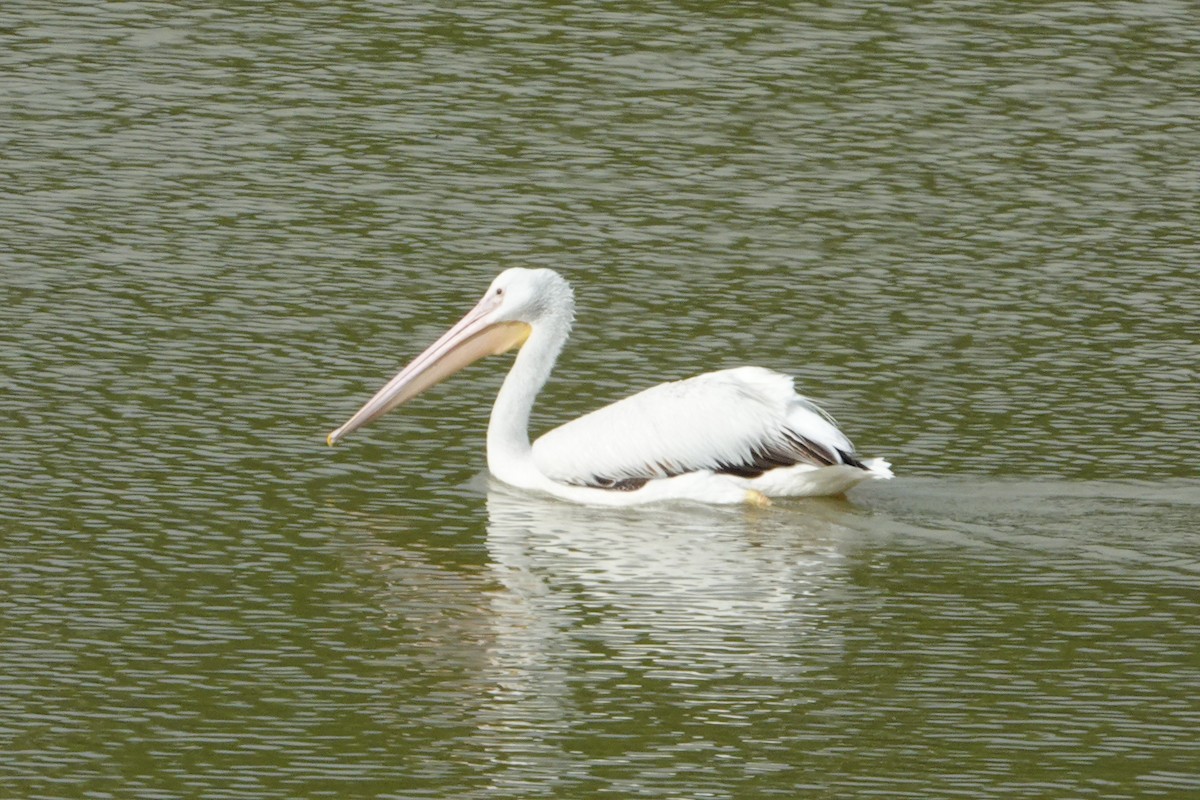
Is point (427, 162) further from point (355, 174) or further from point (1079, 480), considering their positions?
point (1079, 480)

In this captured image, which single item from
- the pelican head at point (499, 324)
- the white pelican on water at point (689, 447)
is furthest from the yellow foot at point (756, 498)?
the pelican head at point (499, 324)

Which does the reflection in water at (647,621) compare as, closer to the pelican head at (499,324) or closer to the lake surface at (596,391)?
the lake surface at (596,391)

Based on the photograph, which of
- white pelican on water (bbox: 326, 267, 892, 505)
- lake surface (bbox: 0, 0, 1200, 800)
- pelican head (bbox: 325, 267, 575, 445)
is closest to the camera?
lake surface (bbox: 0, 0, 1200, 800)

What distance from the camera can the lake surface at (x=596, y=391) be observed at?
16.8ft

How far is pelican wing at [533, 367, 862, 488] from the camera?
7.08 meters

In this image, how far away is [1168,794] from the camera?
4.77m

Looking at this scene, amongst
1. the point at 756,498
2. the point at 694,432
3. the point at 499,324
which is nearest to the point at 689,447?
the point at 694,432

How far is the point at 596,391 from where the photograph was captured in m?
8.02

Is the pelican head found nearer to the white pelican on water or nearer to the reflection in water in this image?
the white pelican on water

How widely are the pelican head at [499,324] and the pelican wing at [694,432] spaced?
532mm

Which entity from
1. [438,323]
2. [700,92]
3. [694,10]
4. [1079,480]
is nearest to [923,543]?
[1079,480]

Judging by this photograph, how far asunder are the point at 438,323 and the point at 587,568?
7.70ft

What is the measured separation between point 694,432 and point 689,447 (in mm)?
43

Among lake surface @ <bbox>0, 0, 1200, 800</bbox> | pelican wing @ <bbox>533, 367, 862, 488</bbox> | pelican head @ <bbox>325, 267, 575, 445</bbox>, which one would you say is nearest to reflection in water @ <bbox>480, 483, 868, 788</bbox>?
lake surface @ <bbox>0, 0, 1200, 800</bbox>
